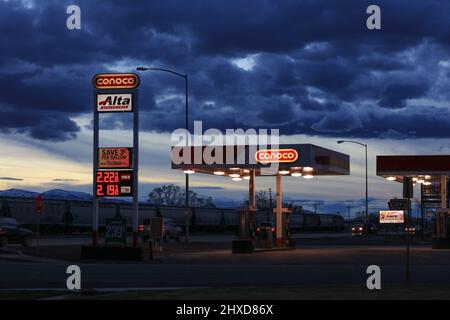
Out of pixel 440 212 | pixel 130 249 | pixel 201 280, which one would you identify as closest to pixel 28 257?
pixel 130 249

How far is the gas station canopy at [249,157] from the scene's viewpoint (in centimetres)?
4303

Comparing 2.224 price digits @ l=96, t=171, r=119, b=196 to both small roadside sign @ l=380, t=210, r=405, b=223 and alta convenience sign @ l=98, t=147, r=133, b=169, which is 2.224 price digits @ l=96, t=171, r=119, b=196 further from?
small roadside sign @ l=380, t=210, r=405, b=223

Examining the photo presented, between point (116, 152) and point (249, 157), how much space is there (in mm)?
10405

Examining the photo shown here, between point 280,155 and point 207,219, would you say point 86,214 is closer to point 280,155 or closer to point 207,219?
point 207,219

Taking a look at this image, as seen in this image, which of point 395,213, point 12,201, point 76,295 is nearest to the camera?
point 76,295

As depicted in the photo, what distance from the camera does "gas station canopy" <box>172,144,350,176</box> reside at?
4303cm

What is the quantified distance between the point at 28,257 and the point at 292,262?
1144cm

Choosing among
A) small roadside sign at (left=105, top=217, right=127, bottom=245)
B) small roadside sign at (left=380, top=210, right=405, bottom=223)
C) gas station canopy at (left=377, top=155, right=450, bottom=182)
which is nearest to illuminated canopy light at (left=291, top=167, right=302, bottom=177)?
gas station canopy at (left=377, top=155, right=450, bottom=182)

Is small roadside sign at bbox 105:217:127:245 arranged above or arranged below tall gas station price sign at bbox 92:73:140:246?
below

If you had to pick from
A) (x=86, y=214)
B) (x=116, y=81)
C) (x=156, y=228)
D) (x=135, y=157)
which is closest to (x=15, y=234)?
(x=156, y=228)

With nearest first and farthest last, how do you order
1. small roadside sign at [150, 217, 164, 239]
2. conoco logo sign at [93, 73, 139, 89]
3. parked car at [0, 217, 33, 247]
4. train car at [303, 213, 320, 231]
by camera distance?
conoco logo sign at [93, 73, 139, 89], small roadside sign at [150, 217, 164, 239], parked car at [0, 217, 33, 247], train car at [303, 213, 320, 231]

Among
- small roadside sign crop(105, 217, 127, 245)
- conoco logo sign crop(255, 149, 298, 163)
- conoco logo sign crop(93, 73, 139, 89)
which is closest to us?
conoco logo sign crop(93, 73, 139, 89)
